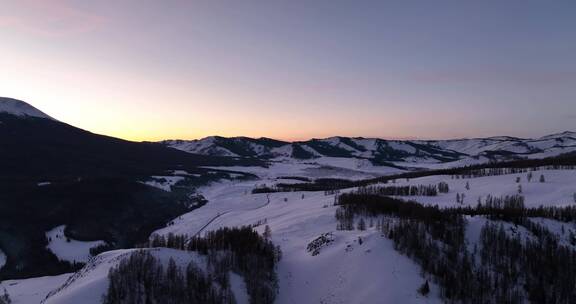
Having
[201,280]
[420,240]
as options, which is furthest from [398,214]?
[201,280]

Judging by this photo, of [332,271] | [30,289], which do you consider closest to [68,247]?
[30,289]

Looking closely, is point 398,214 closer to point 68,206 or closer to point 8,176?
point 68,206

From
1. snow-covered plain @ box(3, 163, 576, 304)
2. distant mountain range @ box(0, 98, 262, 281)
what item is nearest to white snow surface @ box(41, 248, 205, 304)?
snow-covered plain @ box(3, 163, 576, 304)

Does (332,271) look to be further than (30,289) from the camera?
No

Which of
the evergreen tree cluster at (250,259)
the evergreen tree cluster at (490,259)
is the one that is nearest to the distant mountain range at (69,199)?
the evergreen tree cluster at (250,259)

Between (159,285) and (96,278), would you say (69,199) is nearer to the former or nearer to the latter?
(96,278)

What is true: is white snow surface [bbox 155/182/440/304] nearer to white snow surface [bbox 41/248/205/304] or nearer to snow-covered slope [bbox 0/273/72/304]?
white snow surface [bbox 41/248/205/304]

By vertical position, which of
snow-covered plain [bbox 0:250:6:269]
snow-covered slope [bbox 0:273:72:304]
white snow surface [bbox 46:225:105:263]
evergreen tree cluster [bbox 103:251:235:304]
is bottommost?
snow-covered plain [bbox 0:250:6:269]

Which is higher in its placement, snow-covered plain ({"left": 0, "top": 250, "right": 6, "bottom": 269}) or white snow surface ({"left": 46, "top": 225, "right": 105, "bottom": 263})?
white snow surface ({"left": 46, "top": 225, "right": 105, "bottom": 263})

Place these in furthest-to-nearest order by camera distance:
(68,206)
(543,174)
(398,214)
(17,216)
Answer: (68,206)
(17,216)
(543,174)
(398,214)
